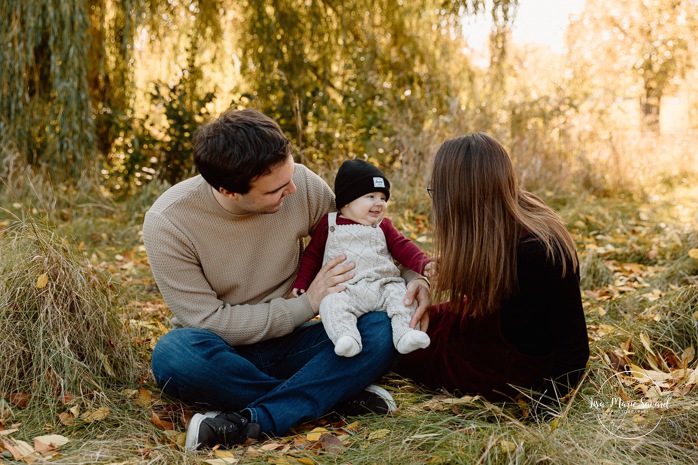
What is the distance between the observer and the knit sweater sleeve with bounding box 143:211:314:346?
8.14 ft

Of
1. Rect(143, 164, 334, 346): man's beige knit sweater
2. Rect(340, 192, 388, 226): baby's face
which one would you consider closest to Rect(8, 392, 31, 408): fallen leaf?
Rect(143, 164, 334, 346): man's beige knit sweater

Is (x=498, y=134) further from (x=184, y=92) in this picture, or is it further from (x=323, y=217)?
(x=323, y=217)

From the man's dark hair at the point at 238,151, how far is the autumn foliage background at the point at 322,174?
29.5 inches

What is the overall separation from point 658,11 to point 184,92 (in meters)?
8.48

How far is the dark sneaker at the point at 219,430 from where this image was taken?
2270mm

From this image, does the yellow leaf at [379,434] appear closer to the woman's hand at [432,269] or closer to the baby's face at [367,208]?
the woman's hand at [432,269]

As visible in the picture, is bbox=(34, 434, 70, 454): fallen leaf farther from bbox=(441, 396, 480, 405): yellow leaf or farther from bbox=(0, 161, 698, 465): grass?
bbox=(441, 396, 480, 405): yellow leaf

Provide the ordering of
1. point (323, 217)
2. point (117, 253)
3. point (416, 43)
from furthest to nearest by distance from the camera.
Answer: point (416, 43) → point (117, 253) → point (323, 217)

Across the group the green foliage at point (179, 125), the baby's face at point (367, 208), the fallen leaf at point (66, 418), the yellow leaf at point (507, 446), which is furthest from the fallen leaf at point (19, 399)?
the green foliage at point (179, 125)

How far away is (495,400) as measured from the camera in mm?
2531

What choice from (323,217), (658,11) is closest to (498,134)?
(323,217)

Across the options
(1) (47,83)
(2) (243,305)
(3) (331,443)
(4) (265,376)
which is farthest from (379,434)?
(1) (47,83)

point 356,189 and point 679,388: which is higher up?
point 356,189

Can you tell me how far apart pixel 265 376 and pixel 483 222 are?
3.12 feet
